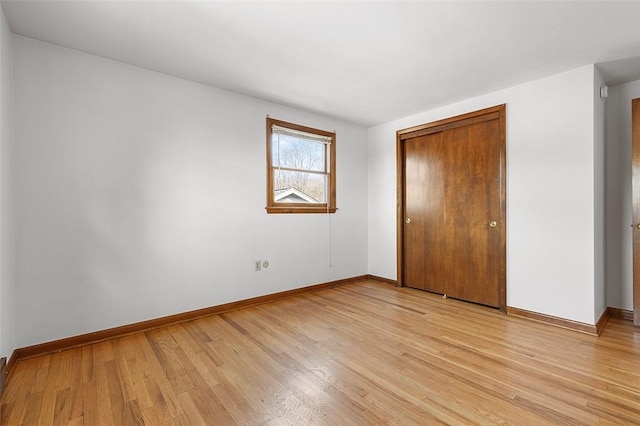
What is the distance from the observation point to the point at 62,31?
86.8 inches

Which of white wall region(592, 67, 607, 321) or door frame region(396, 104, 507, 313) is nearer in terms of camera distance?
white wall region(592, 67, 607, 321)

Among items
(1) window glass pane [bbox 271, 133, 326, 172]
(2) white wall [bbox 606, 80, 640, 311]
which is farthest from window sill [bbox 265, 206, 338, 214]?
(2) white wall [bbox 606, 80, 640, 311]

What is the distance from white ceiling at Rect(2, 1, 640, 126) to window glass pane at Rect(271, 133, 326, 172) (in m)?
0.78

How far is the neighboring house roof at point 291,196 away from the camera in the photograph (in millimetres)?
3813

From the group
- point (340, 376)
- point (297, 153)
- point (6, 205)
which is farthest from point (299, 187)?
point (6, 205)

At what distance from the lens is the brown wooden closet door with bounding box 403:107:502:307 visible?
11.1 feet

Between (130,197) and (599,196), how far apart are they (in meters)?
4.48

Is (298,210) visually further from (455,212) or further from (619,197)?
(619,197)

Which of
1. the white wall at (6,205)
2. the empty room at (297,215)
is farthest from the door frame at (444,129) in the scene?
the white wall at (6,205)

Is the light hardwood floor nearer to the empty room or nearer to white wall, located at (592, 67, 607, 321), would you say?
the empty room

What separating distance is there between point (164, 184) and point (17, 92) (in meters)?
1.19

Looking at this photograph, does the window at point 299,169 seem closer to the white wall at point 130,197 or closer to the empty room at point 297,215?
the empty room at point 297,215

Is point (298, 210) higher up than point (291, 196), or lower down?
lower down

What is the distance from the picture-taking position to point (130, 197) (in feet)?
8.87
